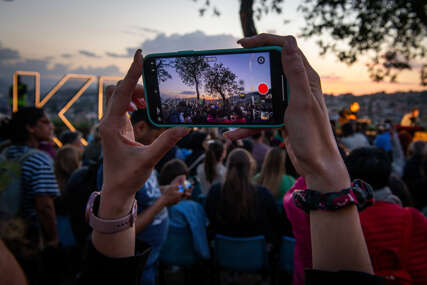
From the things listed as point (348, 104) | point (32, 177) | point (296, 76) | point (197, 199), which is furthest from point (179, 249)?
point (348, 104)

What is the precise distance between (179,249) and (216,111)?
93.6 inches

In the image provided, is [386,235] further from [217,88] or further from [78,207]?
[78,207]

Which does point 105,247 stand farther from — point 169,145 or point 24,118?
point 24,118

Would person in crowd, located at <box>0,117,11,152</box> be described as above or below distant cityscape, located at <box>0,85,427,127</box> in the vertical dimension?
below

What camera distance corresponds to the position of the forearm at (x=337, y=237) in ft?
2.44

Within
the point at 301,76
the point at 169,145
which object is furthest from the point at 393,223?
the point at 169,145

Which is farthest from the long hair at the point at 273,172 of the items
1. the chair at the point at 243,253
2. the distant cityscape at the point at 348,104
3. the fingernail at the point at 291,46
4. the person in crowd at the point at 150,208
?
the distant cityscape at the point at 348,104

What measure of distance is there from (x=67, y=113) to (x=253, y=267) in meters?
9.83

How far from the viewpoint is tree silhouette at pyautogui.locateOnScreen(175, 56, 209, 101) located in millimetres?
1189

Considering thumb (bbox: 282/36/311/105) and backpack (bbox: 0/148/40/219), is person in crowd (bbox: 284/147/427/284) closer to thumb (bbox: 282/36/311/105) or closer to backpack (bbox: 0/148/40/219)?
thumb (bbox: 282/36/311/105)

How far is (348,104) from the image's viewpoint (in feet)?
50.5

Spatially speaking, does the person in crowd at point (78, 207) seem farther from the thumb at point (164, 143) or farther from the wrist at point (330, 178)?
the wrist at point (330, 178)

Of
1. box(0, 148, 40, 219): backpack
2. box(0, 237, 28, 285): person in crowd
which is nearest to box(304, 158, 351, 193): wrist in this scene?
box(0, 237, 28, 285): person in crowd

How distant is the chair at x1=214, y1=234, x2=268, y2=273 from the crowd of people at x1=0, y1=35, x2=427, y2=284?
0.51 feet
